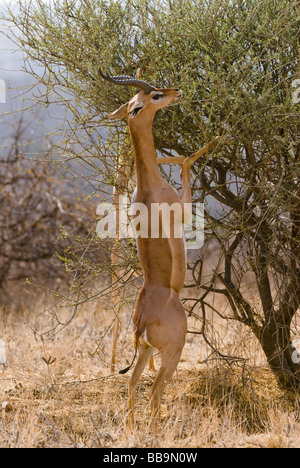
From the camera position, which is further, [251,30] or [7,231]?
[7,231]

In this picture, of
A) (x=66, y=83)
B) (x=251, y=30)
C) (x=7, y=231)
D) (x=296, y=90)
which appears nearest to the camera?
(x=296, y=90)

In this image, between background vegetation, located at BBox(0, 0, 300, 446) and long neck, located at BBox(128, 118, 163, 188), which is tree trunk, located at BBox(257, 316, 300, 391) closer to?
background vegetation, located at BBox(0, 0, 300, 446)

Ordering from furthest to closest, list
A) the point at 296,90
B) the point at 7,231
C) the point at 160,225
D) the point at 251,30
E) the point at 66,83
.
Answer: the point at 7,231 < the point at 66,83 < the point at 251,30 < the point at 296,90 < the point at 160,225

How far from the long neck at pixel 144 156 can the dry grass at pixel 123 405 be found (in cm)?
Answer: 154

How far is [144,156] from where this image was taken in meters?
4.05

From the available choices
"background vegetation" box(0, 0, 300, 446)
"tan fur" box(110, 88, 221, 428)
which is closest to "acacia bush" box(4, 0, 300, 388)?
"background vegetation" box(0, 0, 300, 446)

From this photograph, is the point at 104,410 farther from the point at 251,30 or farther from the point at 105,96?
the point at 251,30

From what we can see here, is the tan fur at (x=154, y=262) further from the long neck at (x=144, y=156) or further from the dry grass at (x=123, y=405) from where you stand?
the dry grass at (x=123, y=405)

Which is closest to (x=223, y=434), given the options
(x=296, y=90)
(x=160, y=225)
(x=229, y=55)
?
(x=160, y=225)

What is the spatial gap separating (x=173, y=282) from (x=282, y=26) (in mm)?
2322

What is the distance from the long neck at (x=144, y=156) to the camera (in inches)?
160

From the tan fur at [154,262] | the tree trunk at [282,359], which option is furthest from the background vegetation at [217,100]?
the tan fur at [154,262]

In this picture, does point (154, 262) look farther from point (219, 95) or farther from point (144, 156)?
point (219, 95)

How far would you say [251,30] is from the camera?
17.0ft
